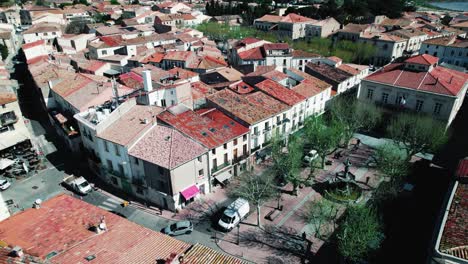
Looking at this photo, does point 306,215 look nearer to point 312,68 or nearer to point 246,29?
point 312,68

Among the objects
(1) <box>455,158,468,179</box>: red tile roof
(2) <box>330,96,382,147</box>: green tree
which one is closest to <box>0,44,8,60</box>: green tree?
(2) <box>330,96,382,147</box>: green tree

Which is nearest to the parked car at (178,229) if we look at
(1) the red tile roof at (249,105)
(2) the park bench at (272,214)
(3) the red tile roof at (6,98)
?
(2) the park bench at (272,214)

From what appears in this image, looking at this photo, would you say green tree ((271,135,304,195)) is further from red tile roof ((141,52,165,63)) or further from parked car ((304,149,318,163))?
red tile roof ((141,52,165,63))

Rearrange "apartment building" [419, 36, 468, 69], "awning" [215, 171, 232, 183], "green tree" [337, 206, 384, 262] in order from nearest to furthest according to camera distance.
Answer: "green tree" [337, 206, 384, 262]
"awning" [215, 171, 232, 183]
"apartment building" [419, 36, 468, 69]

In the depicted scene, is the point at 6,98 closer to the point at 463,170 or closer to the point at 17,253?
the point at 17,253

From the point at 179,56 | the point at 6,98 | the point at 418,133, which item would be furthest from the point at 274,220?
the point at 179,56

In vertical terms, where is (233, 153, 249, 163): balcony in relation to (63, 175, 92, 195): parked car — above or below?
above

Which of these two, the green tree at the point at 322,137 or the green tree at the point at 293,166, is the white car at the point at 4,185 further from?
the green tree at the point at 322,137
